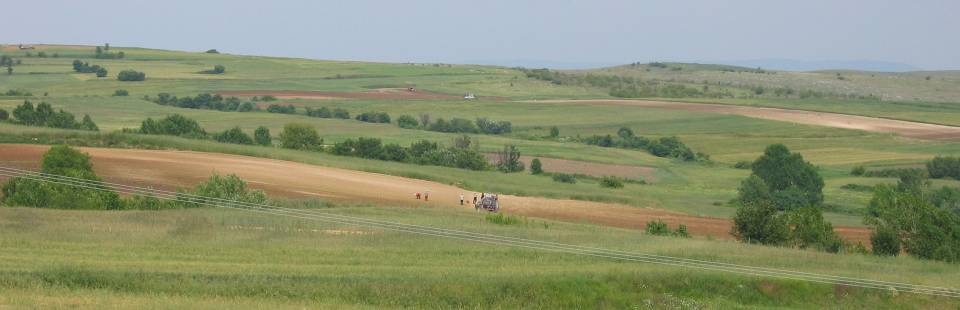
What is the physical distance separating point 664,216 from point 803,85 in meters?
146

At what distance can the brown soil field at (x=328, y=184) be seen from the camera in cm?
5497

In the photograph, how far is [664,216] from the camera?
58031 millimetres

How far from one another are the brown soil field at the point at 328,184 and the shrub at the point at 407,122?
4664cm

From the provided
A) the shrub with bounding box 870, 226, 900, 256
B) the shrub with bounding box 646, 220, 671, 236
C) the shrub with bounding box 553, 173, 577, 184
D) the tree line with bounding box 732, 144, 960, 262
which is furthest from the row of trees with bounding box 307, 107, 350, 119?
the shrub with bounding box 870, 226, 900, 256

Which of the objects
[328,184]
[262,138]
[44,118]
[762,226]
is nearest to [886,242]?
[762,226]

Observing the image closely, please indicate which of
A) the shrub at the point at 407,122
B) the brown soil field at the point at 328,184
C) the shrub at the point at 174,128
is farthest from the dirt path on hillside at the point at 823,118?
the shrub at the point at 174,128

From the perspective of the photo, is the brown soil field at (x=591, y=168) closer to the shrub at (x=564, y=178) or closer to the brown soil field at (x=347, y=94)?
the shrub at (x=564, y=178)

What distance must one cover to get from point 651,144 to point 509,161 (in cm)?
2367

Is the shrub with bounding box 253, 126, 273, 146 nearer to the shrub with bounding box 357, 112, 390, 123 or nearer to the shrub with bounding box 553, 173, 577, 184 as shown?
the shrub with bounding box 553, 173, 577, 184

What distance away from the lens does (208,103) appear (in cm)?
12662

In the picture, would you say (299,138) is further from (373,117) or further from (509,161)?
(373,117)

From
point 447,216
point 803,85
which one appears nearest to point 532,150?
point 447,216

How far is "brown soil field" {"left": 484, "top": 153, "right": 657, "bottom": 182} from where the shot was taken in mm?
82625

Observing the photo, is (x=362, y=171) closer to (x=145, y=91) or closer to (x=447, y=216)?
(x=447, y=216)
